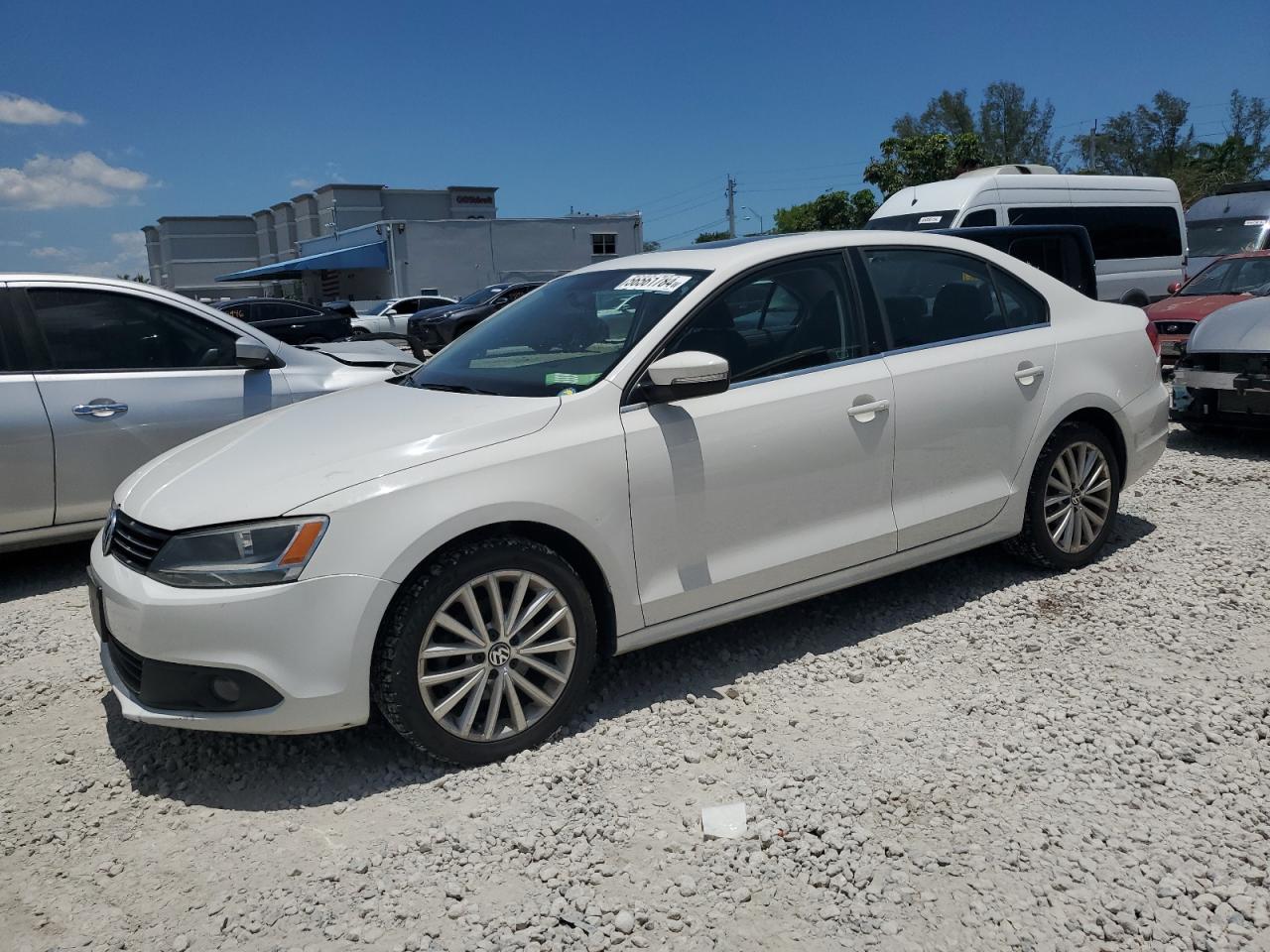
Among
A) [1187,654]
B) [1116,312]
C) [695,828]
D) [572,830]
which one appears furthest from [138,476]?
[1116,312]

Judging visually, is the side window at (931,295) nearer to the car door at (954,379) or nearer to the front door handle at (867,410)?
the car door at (954,379)

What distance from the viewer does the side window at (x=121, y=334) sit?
538 cm

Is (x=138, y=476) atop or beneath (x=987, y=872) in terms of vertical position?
atop

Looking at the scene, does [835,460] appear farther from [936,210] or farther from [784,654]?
[936,210]

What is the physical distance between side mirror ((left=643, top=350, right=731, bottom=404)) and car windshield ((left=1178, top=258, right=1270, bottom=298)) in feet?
27.8

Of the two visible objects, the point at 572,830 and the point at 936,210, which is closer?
the point at 572,830

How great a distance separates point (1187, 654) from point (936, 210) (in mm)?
9614

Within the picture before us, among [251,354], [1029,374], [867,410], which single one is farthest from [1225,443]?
[251,354]

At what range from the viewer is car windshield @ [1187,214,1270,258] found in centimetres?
1547

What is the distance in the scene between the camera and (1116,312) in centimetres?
504

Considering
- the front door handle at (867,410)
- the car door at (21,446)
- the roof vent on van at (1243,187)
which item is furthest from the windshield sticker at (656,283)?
the roof vent on van at (1243,187)

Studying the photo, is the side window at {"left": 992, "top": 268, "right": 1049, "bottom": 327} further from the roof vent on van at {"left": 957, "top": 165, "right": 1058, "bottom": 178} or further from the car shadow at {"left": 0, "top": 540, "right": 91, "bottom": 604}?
the roof vent on van at {"left": 957, "top": 165, "right": 1058, "bottom": 178}

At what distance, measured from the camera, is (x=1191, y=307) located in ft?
32.8

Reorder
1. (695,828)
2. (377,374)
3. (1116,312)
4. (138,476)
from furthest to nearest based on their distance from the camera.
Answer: (377,374) < (1116,312) < (138,476) < (695,828)
